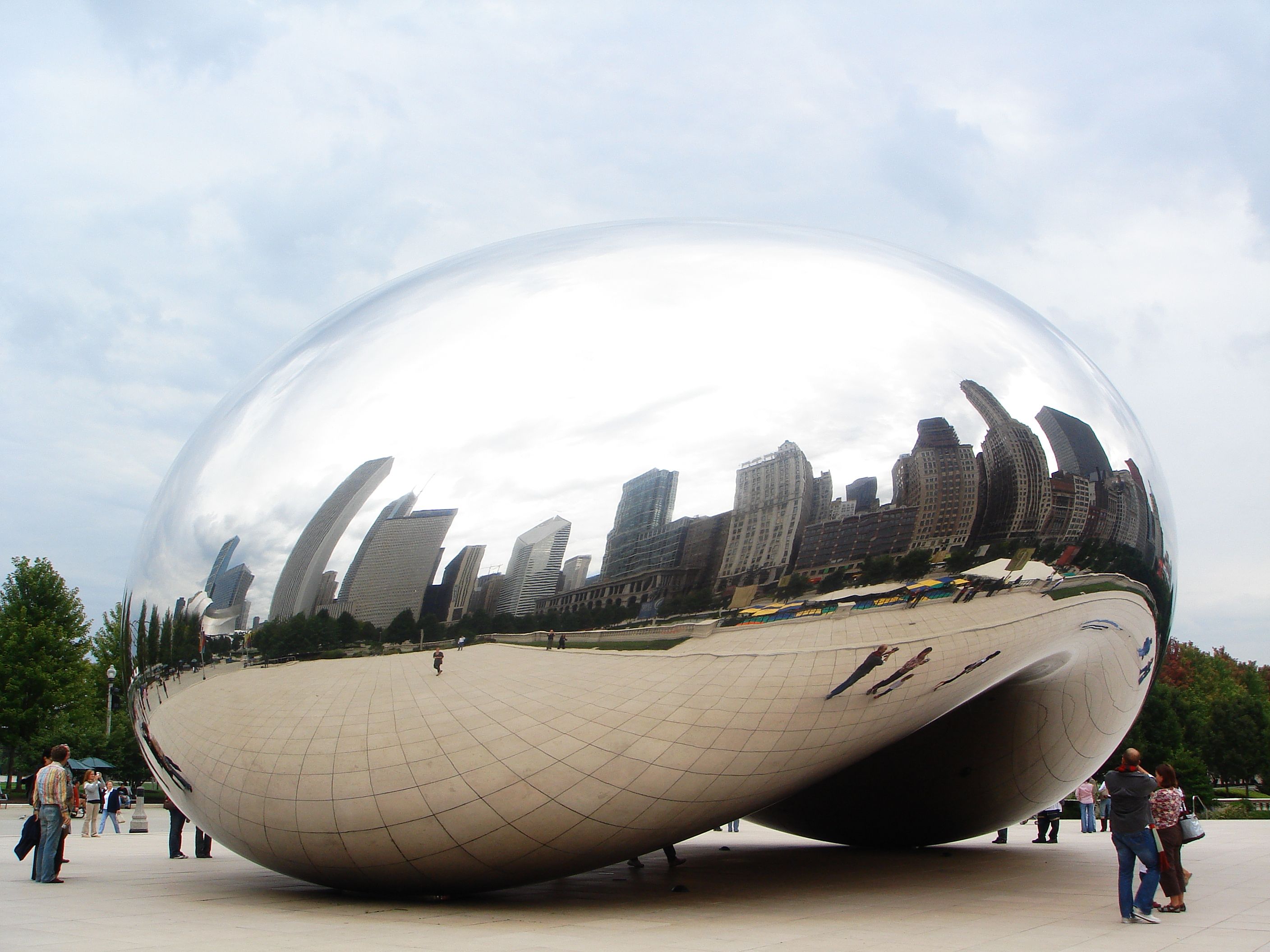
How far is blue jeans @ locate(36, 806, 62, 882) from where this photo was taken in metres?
9.01

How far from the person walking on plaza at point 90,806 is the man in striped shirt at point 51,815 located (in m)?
7.52

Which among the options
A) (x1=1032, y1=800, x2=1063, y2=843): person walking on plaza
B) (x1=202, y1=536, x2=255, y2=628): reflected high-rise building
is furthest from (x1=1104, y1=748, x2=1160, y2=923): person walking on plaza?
(x1=1032, y1=800, x2=1063, y2=843): person walking on plaza

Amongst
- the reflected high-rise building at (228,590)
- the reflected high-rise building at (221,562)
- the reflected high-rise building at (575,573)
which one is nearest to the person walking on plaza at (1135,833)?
the reflected high-rise building at (575,573)

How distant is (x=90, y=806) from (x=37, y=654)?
20.6 meters

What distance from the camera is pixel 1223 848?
1321cm

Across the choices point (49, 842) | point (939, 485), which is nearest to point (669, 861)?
point (939, 485)

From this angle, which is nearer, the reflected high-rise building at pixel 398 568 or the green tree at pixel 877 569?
the reflected high-rise building at pixel 398 568

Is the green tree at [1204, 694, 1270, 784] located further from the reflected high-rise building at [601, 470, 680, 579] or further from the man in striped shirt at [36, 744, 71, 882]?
the reflected high-rise building at [601, 470, 680, 579]

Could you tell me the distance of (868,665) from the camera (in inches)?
256

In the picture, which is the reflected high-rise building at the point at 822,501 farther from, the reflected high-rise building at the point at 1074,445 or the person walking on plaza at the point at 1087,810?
the person walking on plaza at the point at 1087,810

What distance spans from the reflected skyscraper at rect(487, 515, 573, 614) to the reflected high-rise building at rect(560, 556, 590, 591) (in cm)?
3

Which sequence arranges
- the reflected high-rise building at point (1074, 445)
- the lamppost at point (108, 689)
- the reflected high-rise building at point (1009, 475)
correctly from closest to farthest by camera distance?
the reflected high-rise building at point (1009, 475) < the reflected high-rise building at point (1074, 445) < the lamppost at point (108, 689)

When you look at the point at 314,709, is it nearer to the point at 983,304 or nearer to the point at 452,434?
the point at 452,434

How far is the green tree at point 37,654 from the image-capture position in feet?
111
